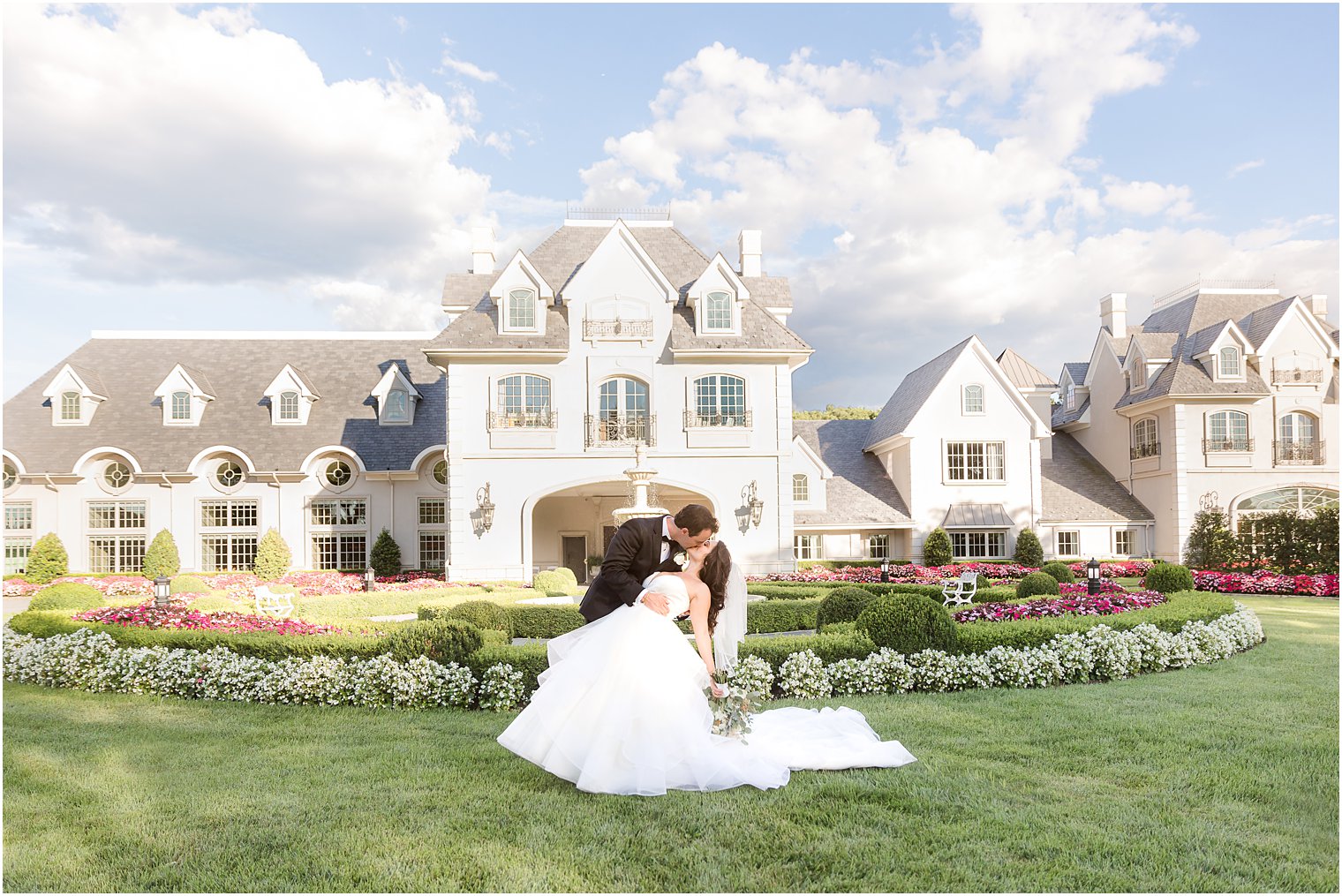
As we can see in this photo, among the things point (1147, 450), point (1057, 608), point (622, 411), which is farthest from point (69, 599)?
point (1147, 450)

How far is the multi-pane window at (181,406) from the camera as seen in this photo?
29.8 m

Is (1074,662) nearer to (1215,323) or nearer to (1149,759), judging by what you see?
(1149,759)

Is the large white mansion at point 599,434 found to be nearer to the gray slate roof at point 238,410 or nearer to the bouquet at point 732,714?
the gray slate roof at point 238,410

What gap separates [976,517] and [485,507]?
17.7 metres

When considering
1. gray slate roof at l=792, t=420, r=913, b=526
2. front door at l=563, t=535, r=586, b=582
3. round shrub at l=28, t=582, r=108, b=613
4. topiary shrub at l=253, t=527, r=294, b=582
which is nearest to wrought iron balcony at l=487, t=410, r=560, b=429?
front door at l=563, t=535, r=586, b=582

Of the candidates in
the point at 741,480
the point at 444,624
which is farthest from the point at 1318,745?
the point at 741,480

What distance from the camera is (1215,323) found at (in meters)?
31.9

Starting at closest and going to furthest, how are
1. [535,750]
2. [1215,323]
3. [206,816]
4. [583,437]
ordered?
1. [206,816]
2. [535,750]
3. [583,437]
4. [1215,323]

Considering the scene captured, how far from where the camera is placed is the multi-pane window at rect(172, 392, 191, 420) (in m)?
29.8

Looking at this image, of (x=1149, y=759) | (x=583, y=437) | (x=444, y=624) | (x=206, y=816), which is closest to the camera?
(x=206, y=816)

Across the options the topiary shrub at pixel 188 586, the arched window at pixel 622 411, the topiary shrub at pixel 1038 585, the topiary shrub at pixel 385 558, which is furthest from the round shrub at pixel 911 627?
the topiary shrub at pixel 385 558

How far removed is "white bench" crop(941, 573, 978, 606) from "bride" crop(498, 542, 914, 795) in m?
12.5

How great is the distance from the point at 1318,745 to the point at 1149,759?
1.73m

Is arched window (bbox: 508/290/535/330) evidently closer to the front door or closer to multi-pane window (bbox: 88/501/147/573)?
the front door
